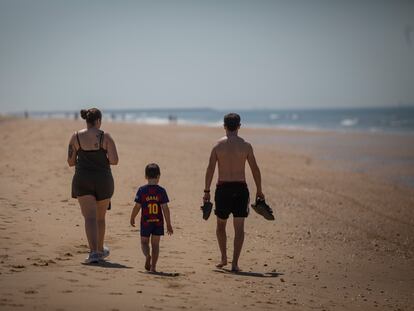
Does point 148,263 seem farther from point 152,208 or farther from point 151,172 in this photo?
point 151,172

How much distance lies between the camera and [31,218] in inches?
340

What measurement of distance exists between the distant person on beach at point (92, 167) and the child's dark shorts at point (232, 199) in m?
1.37

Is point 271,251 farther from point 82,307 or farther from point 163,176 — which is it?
point 163,176

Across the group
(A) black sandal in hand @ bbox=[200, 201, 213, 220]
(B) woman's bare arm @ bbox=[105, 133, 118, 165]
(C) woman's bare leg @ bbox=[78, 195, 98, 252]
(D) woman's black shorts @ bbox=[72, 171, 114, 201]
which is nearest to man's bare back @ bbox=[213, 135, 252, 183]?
(A) black sandal in hand @ bbox=[200, 201, 213, 220]

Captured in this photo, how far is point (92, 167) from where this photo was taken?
250 inches

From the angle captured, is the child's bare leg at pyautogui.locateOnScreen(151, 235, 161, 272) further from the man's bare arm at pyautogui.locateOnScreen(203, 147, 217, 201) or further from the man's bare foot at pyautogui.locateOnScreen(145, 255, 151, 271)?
the man's bare arm at pyautogui.locateOnScreen(203, 147, 217, 201)

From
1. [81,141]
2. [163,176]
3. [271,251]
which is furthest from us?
[163,176]

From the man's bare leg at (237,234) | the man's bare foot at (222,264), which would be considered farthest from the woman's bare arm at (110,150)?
the man's bare foot at (222,264)

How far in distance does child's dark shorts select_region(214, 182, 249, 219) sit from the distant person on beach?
1.37 metres

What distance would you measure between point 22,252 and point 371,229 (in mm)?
6816

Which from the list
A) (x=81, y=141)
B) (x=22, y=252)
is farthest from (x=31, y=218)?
(x=81, y=141)

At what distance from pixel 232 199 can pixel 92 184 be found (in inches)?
66.8

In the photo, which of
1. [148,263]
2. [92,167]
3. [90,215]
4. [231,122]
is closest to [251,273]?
[148,263]

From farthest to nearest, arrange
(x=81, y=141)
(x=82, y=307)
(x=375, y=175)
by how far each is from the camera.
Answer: (x=375, y=175)
(x=81, y=141)
(x=82, y=307)
